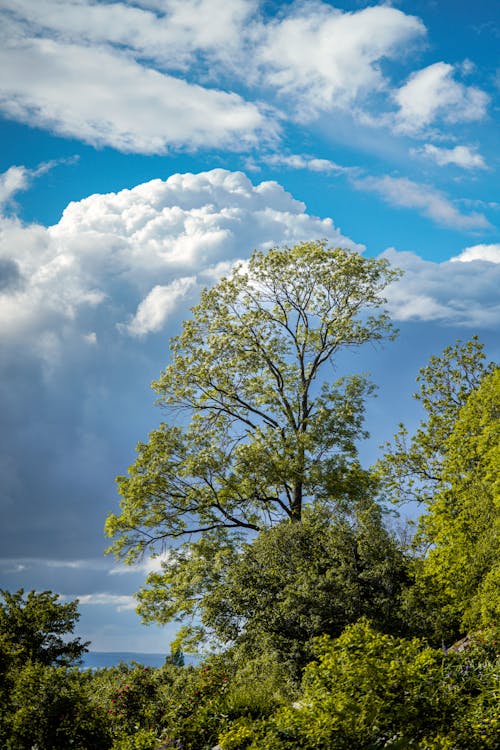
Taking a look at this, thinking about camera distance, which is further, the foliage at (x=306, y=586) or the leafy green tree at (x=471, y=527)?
the leafy green tree at (x=471, y=527)

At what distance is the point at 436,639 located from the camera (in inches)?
782

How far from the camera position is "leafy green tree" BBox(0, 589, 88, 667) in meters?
19.3

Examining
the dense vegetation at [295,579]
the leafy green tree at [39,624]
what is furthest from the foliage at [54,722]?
the leafy green tree at [39,624]

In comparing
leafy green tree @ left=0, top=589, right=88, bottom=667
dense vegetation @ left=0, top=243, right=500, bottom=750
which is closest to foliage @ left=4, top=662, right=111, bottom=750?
dense vegetation @ left=0, top=243, right=500, bottom=750

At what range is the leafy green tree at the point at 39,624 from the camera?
19.3m

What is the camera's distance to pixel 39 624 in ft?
63.7

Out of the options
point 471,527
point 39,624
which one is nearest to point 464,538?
point 471,527

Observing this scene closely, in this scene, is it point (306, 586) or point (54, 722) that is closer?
point (54, 722)

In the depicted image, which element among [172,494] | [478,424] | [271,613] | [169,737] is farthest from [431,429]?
[169,737]

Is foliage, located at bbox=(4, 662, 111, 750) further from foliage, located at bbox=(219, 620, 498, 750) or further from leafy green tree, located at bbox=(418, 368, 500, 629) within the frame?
leafy green tree, located at bbox=(418, 368, 500, 629)

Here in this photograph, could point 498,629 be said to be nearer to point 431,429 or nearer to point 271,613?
point 271,613

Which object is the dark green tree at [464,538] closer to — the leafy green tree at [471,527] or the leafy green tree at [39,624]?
the leafy green tree at [471,527]

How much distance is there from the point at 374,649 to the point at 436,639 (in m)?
11.7

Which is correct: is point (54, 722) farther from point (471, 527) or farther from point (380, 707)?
point (471, 527)
